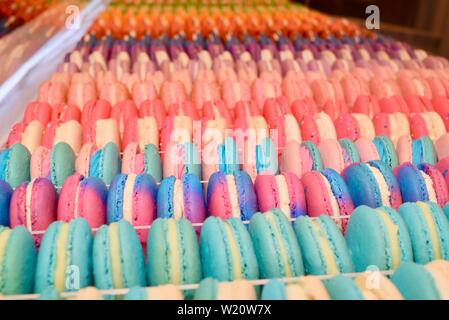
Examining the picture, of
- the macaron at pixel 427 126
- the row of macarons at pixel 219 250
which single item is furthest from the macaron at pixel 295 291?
the macaron at pixel 427 126

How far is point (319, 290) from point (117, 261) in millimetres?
306

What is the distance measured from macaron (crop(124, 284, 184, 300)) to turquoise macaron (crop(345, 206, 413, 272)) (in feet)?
1.08

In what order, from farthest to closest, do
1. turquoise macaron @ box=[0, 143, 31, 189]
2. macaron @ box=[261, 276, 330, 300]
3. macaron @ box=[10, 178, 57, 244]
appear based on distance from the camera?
1. turquoise macaron @ box=[0, 143, 31, 189]
2. macaron @ box=[10, 178, 57, 244]
3. macaron @ box=[261, 276, 330, 300]

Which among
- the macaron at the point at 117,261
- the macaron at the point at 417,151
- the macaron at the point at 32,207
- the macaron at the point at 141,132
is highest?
the macaron at the point at 141,132

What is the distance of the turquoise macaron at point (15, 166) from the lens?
108 centimetres

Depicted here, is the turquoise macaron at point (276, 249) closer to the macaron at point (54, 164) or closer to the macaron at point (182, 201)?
the macaron at point (182, 201)

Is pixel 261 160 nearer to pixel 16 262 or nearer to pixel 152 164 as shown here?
pixel 152 164

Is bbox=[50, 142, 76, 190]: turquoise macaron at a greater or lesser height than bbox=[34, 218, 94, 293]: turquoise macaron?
greater

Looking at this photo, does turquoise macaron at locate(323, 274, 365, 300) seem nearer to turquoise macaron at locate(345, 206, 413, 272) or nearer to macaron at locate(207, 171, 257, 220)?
turquoise macaron at locate(345, 206, 413, 272)

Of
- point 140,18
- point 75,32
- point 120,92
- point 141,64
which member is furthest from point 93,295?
point 140,18

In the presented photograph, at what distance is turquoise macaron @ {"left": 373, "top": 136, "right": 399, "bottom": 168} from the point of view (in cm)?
118

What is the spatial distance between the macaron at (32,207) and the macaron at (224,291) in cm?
40

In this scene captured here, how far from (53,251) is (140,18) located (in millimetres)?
2122

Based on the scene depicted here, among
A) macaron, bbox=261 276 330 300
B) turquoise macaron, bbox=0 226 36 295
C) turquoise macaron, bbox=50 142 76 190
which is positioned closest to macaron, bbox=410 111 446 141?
macaron, bbox=261 276 330 300
